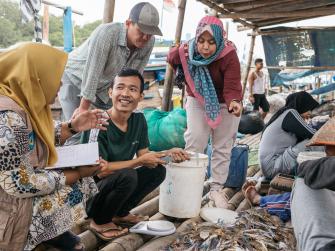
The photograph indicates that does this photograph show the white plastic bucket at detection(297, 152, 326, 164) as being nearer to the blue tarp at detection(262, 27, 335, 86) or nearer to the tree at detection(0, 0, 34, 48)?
the blue tarp at detection(262, 27, 335, 86)

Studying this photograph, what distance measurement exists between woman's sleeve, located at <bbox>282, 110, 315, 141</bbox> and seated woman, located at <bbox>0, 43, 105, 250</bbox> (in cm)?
249

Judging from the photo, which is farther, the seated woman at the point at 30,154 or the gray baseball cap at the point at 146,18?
the gray baseball cap at the point at 146,18

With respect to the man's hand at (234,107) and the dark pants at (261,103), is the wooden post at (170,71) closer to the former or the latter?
the man's hand at (234,107)

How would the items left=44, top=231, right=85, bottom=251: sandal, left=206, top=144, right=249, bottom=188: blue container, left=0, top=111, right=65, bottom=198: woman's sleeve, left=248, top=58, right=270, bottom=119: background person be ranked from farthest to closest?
left=248, top=58, right=270, bottom=119: background person
left=206, top=144, right=249, bottom=188: blue container
left=44, top=231, right=85, bottom=251: sandal
left=0, top=111, right=65, bottom=198: woman's sleeve

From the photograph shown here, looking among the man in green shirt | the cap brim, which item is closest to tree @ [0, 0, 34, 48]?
the cap brim

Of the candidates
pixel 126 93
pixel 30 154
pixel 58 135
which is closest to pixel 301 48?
pixel 126 93

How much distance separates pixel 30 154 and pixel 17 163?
176 millimetres

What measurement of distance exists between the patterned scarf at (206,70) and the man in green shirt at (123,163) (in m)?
0.70

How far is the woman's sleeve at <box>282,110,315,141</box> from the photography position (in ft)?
12.5

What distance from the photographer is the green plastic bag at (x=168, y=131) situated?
454cm

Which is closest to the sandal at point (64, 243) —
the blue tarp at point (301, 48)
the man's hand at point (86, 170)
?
the man's hand at point (86, 170)

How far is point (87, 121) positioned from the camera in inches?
98.5

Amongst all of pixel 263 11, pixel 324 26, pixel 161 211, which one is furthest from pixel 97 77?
pixel 324 26

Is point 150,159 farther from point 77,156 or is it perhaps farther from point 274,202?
point 274,202
